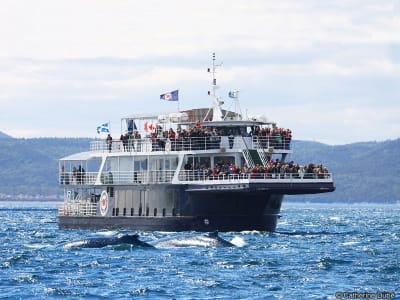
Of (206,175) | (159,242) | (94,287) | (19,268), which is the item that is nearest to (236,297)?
(94,287)

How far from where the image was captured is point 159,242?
70125 mm

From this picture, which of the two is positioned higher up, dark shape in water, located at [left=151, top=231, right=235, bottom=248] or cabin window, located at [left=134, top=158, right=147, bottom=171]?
cabin window, located at [left=134, top=158, right=147, bottom=171]

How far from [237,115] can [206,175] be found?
887cm

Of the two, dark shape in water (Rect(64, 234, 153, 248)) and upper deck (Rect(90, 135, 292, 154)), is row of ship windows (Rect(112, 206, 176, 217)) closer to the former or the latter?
upper deck (Rect(90, 135, 292, 154))

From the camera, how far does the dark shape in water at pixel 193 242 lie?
69.0 meters

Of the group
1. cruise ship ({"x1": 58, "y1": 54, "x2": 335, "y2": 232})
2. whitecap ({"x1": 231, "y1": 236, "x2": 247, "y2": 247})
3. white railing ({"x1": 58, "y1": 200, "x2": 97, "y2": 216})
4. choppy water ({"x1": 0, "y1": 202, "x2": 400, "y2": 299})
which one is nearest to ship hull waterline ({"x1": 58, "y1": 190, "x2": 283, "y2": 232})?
cruise ship ({"x1": 58, "y1": 54, "x2": 335, "y2": 232})

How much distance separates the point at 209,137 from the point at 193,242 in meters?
16.1

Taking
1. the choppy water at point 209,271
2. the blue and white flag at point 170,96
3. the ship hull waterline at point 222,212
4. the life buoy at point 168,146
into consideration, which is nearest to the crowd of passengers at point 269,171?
the ship hull waterline at point 222,212

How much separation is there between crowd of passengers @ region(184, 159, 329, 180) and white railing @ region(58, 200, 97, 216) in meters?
11.7

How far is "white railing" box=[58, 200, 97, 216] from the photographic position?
306 feet

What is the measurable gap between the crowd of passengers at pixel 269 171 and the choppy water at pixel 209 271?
4.54m

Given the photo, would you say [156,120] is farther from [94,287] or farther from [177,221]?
[94,287]

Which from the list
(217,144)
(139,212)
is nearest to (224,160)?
(217,144)

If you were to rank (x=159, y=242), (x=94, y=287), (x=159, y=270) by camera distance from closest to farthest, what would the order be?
(x=94, y=287) → (x=159, y=270) → (x=159, y=242)
